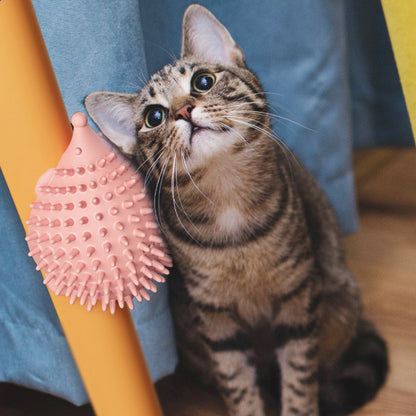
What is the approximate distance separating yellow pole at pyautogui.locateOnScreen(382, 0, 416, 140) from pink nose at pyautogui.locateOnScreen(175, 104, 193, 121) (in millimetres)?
298

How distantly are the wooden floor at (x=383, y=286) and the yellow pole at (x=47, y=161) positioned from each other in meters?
0.25

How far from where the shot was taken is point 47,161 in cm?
53

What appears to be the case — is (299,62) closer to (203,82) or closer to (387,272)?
(203,82)

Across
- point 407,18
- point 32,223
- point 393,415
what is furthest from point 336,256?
point 32,223

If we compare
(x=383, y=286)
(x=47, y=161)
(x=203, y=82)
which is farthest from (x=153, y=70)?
(x=383, y=286)

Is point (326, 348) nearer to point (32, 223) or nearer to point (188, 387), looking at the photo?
point (188, 387)

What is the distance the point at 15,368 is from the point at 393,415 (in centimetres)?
58

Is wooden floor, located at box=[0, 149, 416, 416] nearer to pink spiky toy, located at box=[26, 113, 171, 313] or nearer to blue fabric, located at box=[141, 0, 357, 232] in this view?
blue fabric, located at box=[141, 0, 357, 232]

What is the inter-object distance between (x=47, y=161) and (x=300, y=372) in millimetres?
458

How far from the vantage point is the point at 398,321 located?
0.97 metres

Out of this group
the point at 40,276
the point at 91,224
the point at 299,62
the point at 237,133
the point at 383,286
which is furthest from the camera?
the point at 383,286

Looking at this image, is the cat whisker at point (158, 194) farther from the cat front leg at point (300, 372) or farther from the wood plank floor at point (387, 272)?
the wood plank floor at point (387, 272)

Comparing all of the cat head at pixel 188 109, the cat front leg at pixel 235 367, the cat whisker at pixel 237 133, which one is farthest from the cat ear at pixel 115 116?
the cat front leg at pixel 235 367

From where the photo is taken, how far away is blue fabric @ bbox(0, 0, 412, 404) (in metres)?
0.58
